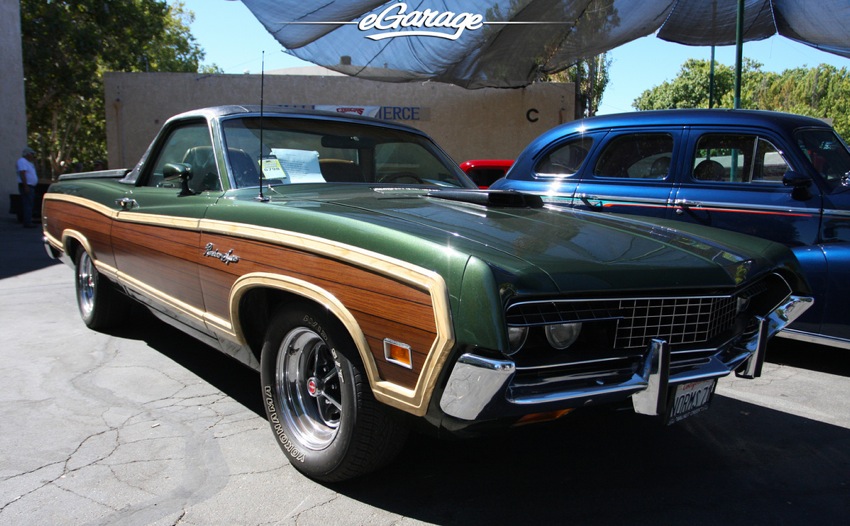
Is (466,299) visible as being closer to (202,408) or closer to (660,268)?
(660,268)

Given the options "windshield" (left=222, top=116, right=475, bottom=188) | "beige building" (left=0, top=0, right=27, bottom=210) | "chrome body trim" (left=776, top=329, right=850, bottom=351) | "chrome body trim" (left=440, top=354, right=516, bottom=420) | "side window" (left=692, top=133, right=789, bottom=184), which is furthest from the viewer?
"beige building" (left=0, top=0, right=27, bottom=210)

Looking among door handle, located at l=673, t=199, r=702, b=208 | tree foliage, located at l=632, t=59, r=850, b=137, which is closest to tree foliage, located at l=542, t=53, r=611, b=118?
door handle, located at l=673, t=199, r=702, b=208

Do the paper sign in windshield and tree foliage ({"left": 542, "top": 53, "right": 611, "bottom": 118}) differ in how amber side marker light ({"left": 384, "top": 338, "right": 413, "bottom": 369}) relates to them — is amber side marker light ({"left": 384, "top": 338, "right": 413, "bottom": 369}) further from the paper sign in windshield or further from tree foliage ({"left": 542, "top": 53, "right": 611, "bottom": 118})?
tree foliage ({"left": 542, "top": 53, "right": 611, "bottom": 118})

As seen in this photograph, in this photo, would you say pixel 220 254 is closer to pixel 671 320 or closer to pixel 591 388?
pixel 591 388

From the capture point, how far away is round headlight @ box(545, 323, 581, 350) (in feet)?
7.55

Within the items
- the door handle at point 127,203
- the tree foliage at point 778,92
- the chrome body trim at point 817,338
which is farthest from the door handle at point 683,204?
the tree foliage at point 778,92

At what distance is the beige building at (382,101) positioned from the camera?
772 inches

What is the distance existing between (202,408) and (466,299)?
231cm

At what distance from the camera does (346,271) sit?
2.48 m

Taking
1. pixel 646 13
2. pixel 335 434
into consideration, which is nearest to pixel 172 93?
pixel 646 13

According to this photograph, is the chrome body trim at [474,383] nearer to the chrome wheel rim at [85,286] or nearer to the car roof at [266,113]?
the car roof at [266,113]

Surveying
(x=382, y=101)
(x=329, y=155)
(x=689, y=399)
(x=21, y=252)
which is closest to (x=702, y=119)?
(x=329, y=155)

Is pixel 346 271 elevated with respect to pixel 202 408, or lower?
elevated

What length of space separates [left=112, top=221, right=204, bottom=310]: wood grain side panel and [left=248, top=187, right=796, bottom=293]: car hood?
26.3 inches
